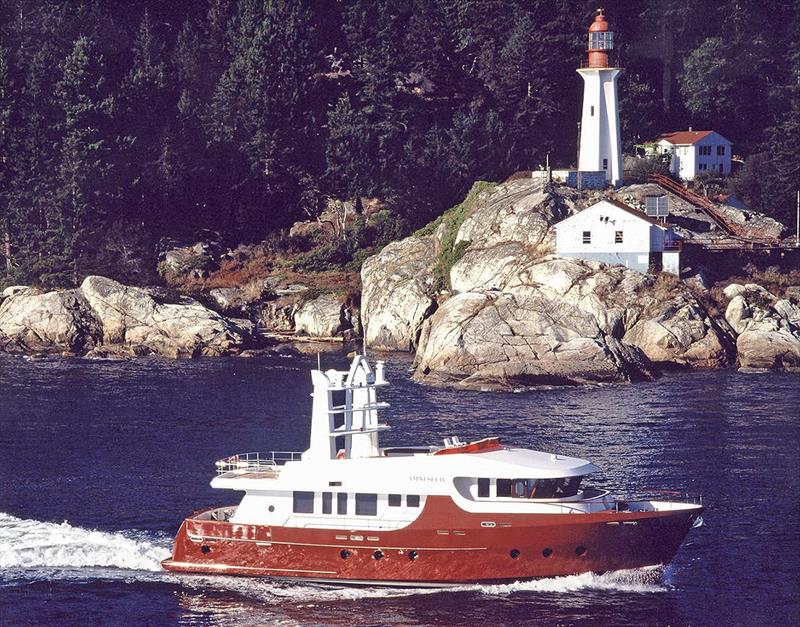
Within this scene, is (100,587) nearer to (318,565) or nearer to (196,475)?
(318,565)

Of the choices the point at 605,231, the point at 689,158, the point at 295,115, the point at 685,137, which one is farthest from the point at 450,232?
the point at 685,137

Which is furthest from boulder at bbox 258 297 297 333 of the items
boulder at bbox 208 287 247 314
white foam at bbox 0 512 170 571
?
white foam at bbox 0 512 170 571

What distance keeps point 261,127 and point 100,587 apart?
7174 centimetres

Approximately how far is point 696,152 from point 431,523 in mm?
73563

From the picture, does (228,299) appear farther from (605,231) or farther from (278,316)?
(605,231)

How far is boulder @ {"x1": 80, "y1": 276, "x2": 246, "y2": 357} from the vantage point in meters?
91.4

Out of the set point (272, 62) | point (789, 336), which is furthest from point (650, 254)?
point (272, 62)

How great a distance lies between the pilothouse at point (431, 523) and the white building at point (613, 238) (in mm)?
47450

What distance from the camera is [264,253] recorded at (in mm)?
110062

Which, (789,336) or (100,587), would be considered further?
(789,336)

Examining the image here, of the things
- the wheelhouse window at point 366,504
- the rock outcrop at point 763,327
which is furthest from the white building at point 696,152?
the wheelhouse window at point 366,504

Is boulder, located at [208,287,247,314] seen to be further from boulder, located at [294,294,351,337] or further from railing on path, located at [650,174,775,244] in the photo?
railing on path, located at [650,174,775,244]

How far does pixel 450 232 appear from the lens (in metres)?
99.4

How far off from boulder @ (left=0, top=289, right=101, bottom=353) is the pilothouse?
4921cm
